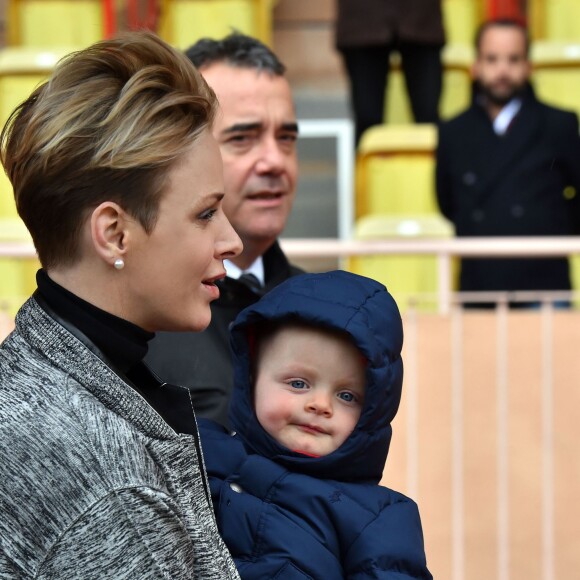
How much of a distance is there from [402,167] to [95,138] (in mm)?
4245

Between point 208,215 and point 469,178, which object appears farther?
point 469,178

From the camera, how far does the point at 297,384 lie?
2.00 metres

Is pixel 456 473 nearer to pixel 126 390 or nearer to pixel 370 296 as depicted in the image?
pixel 370 296

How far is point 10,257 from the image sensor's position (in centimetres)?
398

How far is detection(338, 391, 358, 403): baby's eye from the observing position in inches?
78.9

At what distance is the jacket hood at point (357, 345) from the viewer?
1.93 m

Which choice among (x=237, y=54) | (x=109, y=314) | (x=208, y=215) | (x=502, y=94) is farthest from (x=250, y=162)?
(x=502, y=94)

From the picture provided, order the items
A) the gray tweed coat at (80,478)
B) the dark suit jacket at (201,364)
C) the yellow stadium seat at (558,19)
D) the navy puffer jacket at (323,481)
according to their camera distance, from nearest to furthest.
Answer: the gray tweed coat at (80,478), the navy puffer jacket at (323,481), the dark suit jacket at (201,364), the yellow stadium seat at (558,19)

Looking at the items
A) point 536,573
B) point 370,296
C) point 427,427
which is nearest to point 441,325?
point 427,427

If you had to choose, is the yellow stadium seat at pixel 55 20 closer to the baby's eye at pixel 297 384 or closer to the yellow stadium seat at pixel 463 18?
the yellow stadium seat at pixel 463 18

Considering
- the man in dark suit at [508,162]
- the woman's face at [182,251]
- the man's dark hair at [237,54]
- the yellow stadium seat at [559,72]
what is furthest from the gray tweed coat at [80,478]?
the yellow stadium seat at [559,72]

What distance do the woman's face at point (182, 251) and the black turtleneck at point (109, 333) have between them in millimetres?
23

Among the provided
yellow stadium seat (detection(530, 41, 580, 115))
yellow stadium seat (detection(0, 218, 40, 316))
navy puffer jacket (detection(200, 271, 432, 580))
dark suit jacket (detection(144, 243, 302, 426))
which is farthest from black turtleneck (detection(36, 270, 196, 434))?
yellow stadium seat (detection(530, 41, 580, 115))

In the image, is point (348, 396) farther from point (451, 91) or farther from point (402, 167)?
point (451, 91)
